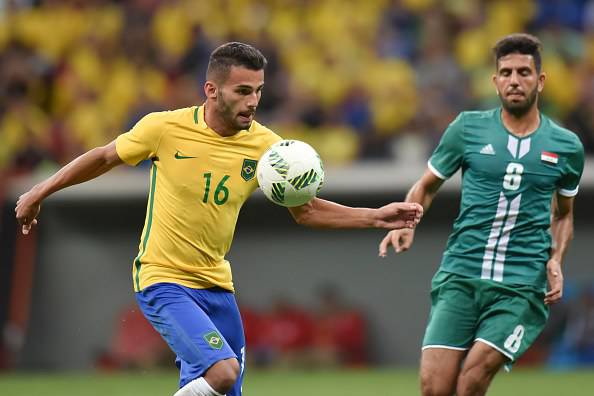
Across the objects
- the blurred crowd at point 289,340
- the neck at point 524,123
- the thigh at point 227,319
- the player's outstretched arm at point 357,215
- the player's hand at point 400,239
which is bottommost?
the blurred crowd at point 289,340

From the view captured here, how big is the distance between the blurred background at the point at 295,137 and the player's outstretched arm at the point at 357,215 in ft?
25.6

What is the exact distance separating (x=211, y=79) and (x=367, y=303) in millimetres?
9776

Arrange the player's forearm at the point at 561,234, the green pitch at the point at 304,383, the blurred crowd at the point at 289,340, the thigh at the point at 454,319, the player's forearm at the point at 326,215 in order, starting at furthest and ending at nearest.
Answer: the blurred crowd at the point at 289,340 < the green pitch at the point at 304,383 < the player's forearm at the point at 561,234 < the thigh at the point at 454,319 < the player's forearm at the point at 326,215

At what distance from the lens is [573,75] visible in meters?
15.2

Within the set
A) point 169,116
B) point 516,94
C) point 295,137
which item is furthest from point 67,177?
point 295,137

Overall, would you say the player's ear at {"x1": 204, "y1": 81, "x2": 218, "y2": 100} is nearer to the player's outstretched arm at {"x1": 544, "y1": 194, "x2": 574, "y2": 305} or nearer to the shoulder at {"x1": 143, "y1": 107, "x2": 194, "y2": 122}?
the shoulder at {"x1": 143, "y1": 107, "x2": 194, "y2": 122}

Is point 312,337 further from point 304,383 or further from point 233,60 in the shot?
point 233,60

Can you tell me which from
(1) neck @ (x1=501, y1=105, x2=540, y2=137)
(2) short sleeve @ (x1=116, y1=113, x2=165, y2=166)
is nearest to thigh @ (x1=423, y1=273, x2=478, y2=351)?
(1) neck @ (x1=501, y1=105, x2=540, y2=137)

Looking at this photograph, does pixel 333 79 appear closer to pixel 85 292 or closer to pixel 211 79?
pixel 85 292

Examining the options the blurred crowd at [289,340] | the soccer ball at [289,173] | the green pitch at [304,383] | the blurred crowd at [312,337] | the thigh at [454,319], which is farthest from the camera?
the blurred crowd at [289,340]

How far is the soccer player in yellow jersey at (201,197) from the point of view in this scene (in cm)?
673

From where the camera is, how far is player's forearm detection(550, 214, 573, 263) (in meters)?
7.29

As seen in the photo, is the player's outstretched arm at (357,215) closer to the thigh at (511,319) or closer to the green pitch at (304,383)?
the thigh at (511,319)

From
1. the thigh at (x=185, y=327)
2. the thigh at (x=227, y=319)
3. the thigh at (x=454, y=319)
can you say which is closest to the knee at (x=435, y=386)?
the thigh at (x=454, y=319)
